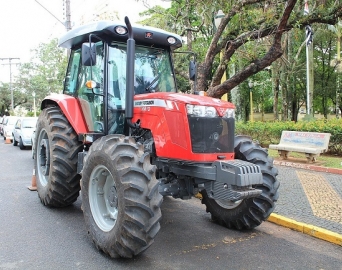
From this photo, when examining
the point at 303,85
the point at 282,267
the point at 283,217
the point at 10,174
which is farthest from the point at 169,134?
the point at 303,85

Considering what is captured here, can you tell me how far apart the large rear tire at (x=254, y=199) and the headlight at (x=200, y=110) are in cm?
89

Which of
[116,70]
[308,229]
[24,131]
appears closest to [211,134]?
[116,70]

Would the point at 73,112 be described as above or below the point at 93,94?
below

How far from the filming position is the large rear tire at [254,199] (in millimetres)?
4699

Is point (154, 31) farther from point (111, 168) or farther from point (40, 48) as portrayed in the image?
point (40, 48)

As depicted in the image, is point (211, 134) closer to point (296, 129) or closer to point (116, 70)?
point (116, 70)

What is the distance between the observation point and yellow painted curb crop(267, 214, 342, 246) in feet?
15.4

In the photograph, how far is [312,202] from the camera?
6.45m

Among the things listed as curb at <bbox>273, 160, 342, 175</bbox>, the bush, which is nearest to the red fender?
curb at <bbox>273, 160, 342, 175</bbox>

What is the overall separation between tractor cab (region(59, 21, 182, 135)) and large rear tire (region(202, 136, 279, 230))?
1595 mm

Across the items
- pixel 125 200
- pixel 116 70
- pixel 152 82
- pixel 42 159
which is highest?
pixel 116 70

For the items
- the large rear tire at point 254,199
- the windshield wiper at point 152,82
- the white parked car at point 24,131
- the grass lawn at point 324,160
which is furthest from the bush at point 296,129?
the white parked car at point 24,131

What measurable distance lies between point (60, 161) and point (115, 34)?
2124 millimetres

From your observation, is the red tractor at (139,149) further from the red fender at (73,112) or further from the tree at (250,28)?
the tree at (250,28)
